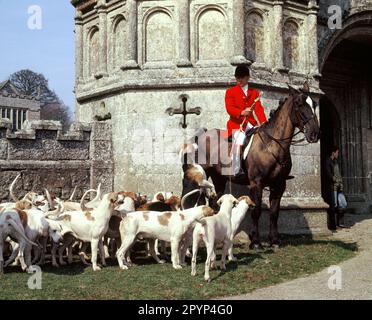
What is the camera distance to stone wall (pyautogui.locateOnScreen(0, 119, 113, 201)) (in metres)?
10.9

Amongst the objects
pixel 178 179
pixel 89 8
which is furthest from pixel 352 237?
pixel 89 8

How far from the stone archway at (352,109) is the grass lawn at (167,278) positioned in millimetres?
9123

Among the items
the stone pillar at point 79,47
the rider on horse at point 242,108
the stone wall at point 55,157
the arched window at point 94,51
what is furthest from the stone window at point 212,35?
the stone pillar at point 79,47

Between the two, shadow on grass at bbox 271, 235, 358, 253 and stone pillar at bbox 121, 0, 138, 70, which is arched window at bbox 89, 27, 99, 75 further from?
shadow on grass at bbox 271, 235, 358, 253

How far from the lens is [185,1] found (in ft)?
38.2

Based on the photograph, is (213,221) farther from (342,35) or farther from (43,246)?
(342,35)

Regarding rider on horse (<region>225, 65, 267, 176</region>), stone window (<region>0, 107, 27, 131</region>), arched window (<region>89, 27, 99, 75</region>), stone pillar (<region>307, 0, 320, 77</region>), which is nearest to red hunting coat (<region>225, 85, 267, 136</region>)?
rider on horse (<region>225, 65, 267, 176</region>)

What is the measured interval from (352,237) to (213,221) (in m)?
5.84

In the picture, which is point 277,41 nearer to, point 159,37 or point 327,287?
point 159,37

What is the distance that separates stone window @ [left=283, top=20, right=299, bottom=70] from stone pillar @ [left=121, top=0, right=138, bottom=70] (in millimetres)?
3604

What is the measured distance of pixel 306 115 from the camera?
30.8 feet

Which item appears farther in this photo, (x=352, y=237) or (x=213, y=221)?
(x=352, y=237)

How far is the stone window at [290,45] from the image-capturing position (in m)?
12.8

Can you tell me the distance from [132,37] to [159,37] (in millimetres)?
610
